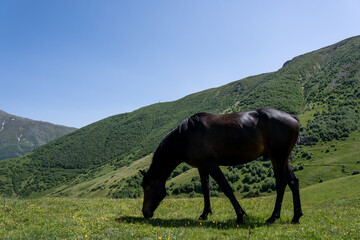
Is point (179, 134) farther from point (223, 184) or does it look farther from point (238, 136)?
point (223, 184)

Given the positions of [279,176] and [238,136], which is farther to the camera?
[279,176]

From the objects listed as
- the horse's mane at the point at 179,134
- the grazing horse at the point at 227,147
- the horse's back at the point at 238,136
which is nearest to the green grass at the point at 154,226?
the grazing horse at the point at 227,147

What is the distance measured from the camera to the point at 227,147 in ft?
26.3

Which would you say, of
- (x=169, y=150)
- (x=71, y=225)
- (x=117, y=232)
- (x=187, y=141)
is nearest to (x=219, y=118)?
(x=187, y=141)

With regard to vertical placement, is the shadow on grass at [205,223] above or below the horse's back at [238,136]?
below

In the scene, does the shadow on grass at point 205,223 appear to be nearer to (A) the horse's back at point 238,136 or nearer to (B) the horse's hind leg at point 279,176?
(B) the horse's hind leg at point 279,176

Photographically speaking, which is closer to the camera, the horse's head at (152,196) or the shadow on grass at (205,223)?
the shadow on grass at (205,223)

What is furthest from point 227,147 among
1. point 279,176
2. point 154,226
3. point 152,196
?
point 154,226

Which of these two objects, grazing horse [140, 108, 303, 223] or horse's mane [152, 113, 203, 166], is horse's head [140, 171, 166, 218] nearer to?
grazing horse [140, 108, 303, 223]

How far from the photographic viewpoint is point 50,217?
26.8 feet

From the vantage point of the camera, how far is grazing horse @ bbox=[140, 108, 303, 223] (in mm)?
7969

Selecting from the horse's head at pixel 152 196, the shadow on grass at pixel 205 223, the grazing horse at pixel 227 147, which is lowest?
the shadow on grass at pixel 205 223

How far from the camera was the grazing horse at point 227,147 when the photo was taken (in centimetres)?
797

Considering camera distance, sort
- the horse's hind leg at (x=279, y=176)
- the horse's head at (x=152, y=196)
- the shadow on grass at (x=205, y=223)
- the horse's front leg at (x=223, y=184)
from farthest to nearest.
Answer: the horse's head at (x=152, y=196) < the horse's hind leg at (x=279, y=176) < the horse's front leg at (x=223, y=184) < the shadow on grass at (x=205, y=223)
